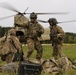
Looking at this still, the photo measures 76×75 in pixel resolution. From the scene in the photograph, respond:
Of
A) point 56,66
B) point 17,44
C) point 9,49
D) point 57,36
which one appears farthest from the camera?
point 57,36

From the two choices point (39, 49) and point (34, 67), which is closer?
point (34, 67)

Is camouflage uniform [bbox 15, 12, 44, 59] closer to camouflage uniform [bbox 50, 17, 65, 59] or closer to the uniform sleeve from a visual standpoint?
camouflage uniform [bbox 50, 17, 65, 59]

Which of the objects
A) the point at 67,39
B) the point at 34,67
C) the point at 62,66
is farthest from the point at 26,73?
the point at 67,39

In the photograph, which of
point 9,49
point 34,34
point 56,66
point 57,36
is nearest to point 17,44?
point 9,49

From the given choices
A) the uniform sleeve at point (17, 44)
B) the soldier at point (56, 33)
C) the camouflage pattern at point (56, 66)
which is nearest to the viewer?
the camouflage pattern at point (56, 66)

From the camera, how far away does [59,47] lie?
19156 millimetres

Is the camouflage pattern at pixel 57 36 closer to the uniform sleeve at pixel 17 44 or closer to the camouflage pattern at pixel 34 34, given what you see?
the camouflage pattern at pixel 34 34

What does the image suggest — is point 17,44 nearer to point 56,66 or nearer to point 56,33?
point 56,66

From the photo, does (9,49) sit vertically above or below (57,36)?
below

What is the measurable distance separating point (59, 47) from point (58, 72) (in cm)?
380

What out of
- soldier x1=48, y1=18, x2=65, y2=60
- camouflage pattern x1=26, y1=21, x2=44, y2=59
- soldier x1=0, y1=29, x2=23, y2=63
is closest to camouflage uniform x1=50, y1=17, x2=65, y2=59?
soldier x1=48, y1=18, x2=65, y2=60

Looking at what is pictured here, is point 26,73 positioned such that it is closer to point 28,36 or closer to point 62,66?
point 62,66

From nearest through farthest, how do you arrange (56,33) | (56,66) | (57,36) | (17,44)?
(17,44), (56,66), (57,36), (56,33)


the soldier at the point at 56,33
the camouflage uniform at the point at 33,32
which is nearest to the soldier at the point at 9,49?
the camouflage uniform at the point at 33,32
